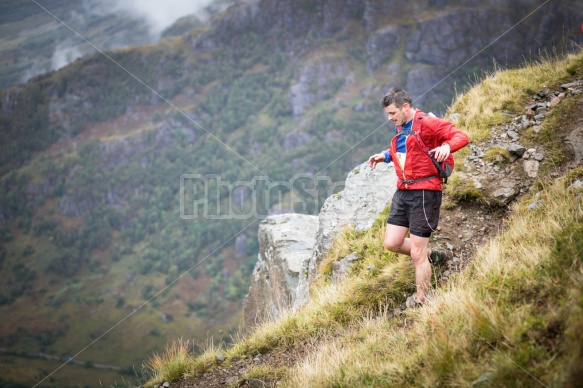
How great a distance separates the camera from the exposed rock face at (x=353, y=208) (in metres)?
8.87

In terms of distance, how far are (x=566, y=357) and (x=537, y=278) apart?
1151 millimetres

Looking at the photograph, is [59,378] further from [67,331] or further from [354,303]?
[354,303]

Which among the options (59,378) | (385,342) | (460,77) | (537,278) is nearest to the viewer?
(537,278)

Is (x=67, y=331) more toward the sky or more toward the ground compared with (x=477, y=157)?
more toward the ground

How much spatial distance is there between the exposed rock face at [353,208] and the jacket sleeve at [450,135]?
11.5ft

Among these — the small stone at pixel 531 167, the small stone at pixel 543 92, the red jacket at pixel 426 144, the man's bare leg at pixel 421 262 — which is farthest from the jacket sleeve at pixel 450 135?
the small stone at pixel 543 92

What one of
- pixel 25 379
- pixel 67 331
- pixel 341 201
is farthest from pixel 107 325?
pixel 341 201

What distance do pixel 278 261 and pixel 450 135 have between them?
7.32m

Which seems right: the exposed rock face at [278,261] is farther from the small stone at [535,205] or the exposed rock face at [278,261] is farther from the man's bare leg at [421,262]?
the small stone at [535,205]

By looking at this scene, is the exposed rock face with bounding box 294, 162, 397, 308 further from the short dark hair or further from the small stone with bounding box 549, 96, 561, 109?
the short dark hair

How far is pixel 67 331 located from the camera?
17025cm

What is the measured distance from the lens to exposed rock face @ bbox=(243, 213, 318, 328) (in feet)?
36.1

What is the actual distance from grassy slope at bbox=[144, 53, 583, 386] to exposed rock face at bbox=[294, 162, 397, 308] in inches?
63.9

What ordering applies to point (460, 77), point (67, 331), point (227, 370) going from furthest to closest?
point (460, 77) < point (67, 331) < point (227, 370)
